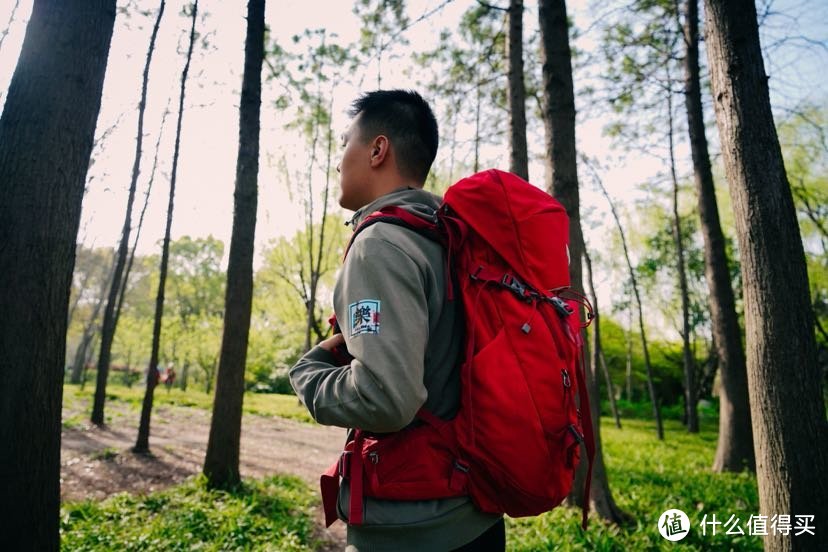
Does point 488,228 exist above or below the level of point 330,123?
below

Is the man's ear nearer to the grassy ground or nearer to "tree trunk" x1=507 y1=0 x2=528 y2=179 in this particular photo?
the grassy ground

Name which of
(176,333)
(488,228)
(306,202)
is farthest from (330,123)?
(176,333)

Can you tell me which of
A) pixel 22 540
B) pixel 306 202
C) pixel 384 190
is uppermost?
pixel 306 202

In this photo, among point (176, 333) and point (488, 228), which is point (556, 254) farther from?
point (176, 333)

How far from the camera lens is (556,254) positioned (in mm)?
1401

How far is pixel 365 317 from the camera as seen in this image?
1164 millimetres

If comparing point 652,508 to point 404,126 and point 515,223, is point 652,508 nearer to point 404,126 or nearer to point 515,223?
point 515,223

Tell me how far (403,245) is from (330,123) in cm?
1578

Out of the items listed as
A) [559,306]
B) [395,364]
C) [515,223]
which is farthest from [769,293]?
[395,364]

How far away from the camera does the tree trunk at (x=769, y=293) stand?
280 centimetres

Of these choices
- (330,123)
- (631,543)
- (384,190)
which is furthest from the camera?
(330,123)

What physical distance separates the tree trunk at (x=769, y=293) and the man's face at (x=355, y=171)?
286 centimetres

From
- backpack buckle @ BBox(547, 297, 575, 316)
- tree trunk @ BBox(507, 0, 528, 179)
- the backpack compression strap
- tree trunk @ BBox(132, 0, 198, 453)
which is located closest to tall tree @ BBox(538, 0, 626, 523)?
tree trunk @ BBox(507, 0, 528, 179)

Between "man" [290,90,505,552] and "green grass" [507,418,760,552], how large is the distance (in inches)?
149
